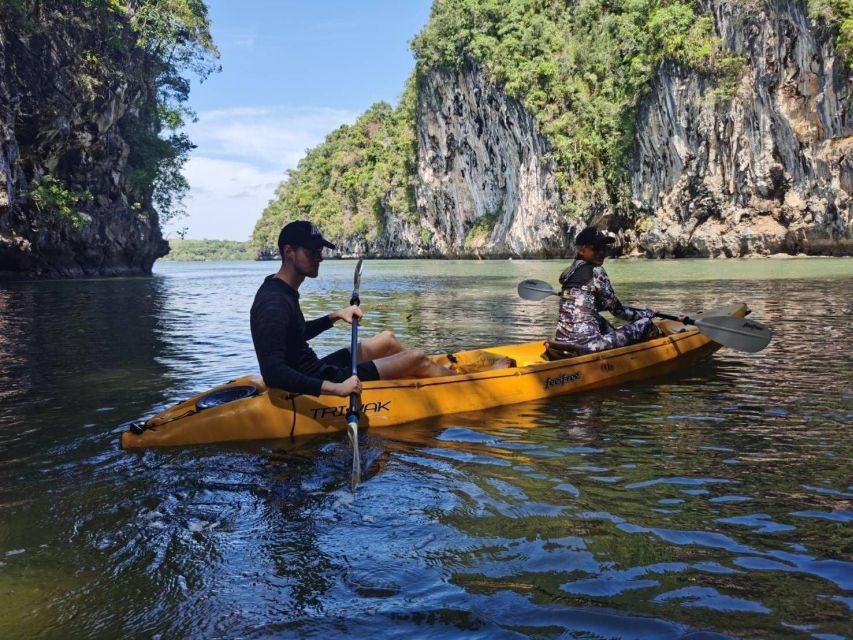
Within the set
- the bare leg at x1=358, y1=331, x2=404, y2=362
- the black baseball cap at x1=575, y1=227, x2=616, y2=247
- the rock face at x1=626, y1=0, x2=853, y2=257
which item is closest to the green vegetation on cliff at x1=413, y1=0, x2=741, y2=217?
the rock face at x1=626, y1=0, x2=853, y2=257

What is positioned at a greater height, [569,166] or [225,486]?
[569,166]

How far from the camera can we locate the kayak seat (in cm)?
736

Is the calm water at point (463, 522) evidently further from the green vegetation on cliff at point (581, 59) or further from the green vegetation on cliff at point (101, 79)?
the green vegetation on cliff at point (581, 59)

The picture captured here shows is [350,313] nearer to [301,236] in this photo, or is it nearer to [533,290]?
[301,236]

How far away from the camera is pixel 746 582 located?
280 centimetres

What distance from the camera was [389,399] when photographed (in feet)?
19.0

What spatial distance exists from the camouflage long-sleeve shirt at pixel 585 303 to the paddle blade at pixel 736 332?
925 mm

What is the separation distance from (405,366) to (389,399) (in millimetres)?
376

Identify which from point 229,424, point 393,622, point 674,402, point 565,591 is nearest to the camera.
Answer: point 393,622

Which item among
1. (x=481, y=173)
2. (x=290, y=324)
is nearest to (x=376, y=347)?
(x=290, y=324)

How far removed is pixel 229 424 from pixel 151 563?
85.5 inches

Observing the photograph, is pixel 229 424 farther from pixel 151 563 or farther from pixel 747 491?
pixel 747 491

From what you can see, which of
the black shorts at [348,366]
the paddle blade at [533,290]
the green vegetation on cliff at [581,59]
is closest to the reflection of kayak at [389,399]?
Result: the black shorts at [348,366]

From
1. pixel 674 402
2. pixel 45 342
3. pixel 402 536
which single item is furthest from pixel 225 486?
pixel 45 342
